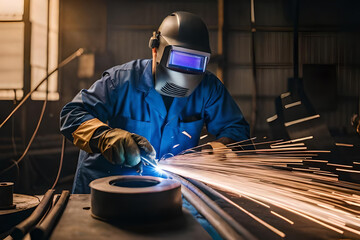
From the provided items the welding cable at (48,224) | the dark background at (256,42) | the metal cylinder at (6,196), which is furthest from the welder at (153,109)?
the dark background at (256,42)

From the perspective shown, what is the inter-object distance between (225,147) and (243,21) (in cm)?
675

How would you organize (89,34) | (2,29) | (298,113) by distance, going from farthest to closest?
(89,34) → (2,29) → (298,113)

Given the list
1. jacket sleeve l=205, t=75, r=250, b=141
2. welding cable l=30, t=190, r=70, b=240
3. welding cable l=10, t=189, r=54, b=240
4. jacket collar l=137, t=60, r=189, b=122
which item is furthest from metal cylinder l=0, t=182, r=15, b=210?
jacket sleeve l=205, t=75, r=250, b=141

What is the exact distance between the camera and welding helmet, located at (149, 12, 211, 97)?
186 cm

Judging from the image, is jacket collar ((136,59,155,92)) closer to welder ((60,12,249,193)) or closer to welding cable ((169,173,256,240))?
welder ((60,12,249,193))

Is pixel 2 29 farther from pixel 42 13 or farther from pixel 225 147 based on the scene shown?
pixel 225 147

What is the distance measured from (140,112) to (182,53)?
0.60m

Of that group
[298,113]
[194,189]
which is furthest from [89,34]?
[194,189]

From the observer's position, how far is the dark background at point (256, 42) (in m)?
7.98

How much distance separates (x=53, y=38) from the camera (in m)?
7.05

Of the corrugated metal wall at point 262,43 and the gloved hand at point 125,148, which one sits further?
the corrugated metal wall at point 262,43

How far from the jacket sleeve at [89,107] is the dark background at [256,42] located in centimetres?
558

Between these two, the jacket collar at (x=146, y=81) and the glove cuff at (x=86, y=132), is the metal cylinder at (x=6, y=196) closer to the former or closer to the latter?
the glove cuff at (x=86, y=132)

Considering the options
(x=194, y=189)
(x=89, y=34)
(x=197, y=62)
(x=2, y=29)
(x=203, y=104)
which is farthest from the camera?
(x=89, y=34)
